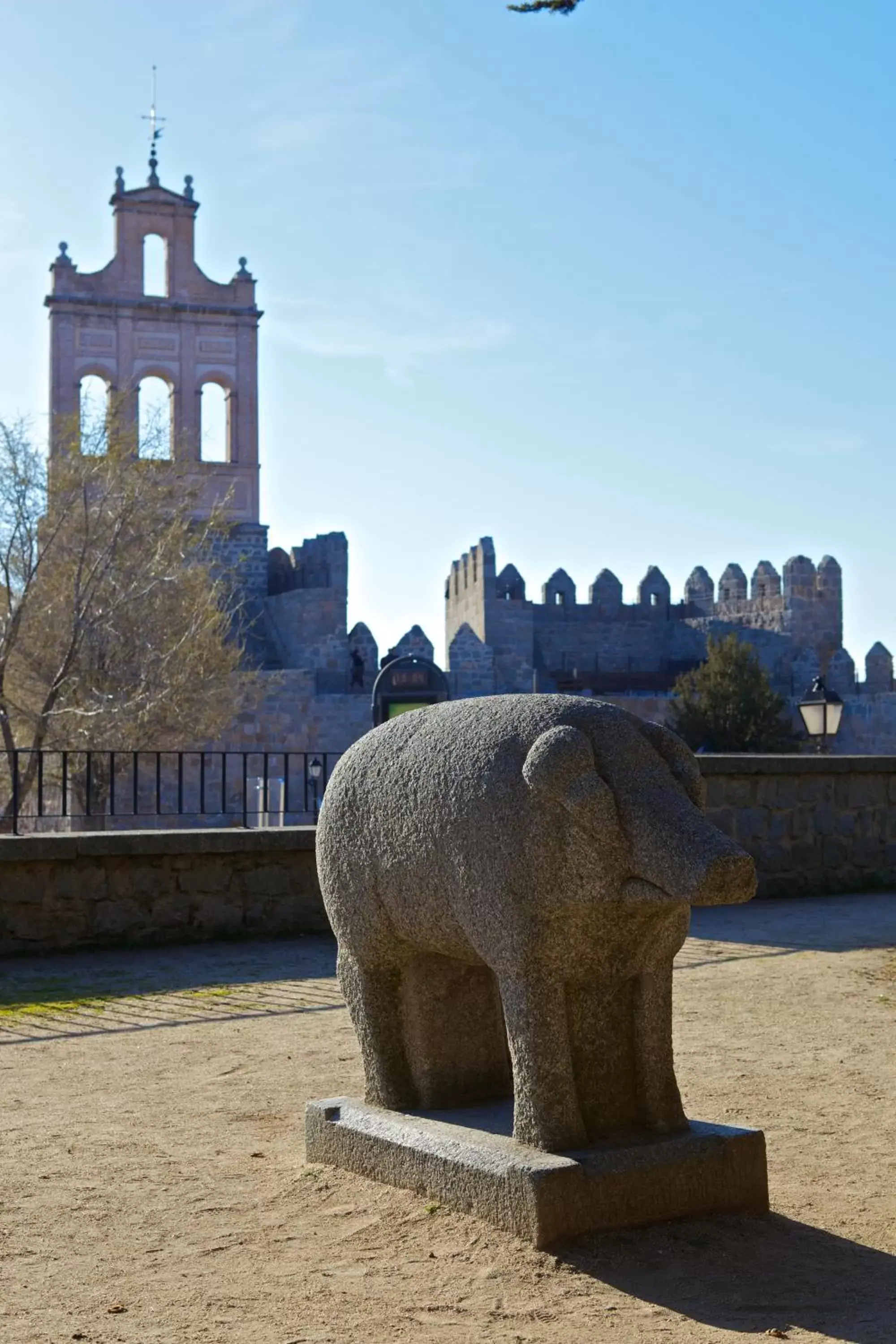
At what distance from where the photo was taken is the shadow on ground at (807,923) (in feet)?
32.2

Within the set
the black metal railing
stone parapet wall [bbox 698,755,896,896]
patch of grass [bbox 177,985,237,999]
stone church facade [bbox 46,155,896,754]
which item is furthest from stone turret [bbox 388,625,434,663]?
patch of grass [bbox 177,985,237,999]

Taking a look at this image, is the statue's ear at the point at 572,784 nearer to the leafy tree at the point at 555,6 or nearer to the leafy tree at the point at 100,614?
the leafy tree at the point at 555,6

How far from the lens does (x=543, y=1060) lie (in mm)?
3980

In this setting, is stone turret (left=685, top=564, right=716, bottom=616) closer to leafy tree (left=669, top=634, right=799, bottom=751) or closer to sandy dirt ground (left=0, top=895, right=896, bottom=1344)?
leafy tree (left=669, top=634, right=799, bottom=751)

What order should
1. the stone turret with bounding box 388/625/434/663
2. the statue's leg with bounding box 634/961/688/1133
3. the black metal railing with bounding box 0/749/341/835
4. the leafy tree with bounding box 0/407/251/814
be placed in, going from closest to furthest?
the statue's leg with bounding box 634/961/688/1133 → the black metal railing with bounding box 0/749/341/835 → the leafy tree with bounding box 0/407/251/814 → the stone turret with bounding box 388/625/434/663

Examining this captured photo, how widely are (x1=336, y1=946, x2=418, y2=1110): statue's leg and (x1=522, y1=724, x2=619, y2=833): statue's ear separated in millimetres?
1005

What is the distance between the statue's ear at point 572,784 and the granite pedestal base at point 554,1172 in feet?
2.85

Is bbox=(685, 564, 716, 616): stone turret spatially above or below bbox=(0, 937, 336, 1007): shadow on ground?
above

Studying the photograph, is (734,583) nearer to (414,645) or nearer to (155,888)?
(414,645)

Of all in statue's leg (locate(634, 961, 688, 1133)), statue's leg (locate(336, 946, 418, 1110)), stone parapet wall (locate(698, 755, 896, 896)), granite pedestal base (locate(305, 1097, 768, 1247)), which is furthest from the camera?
stone parapet wall (locate(698, 755, 896, 896))

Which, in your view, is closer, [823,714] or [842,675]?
[823,714]

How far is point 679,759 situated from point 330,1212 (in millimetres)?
1574

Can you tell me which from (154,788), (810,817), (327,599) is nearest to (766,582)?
(327,599)

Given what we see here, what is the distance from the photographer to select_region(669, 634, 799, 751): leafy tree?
132 feet
